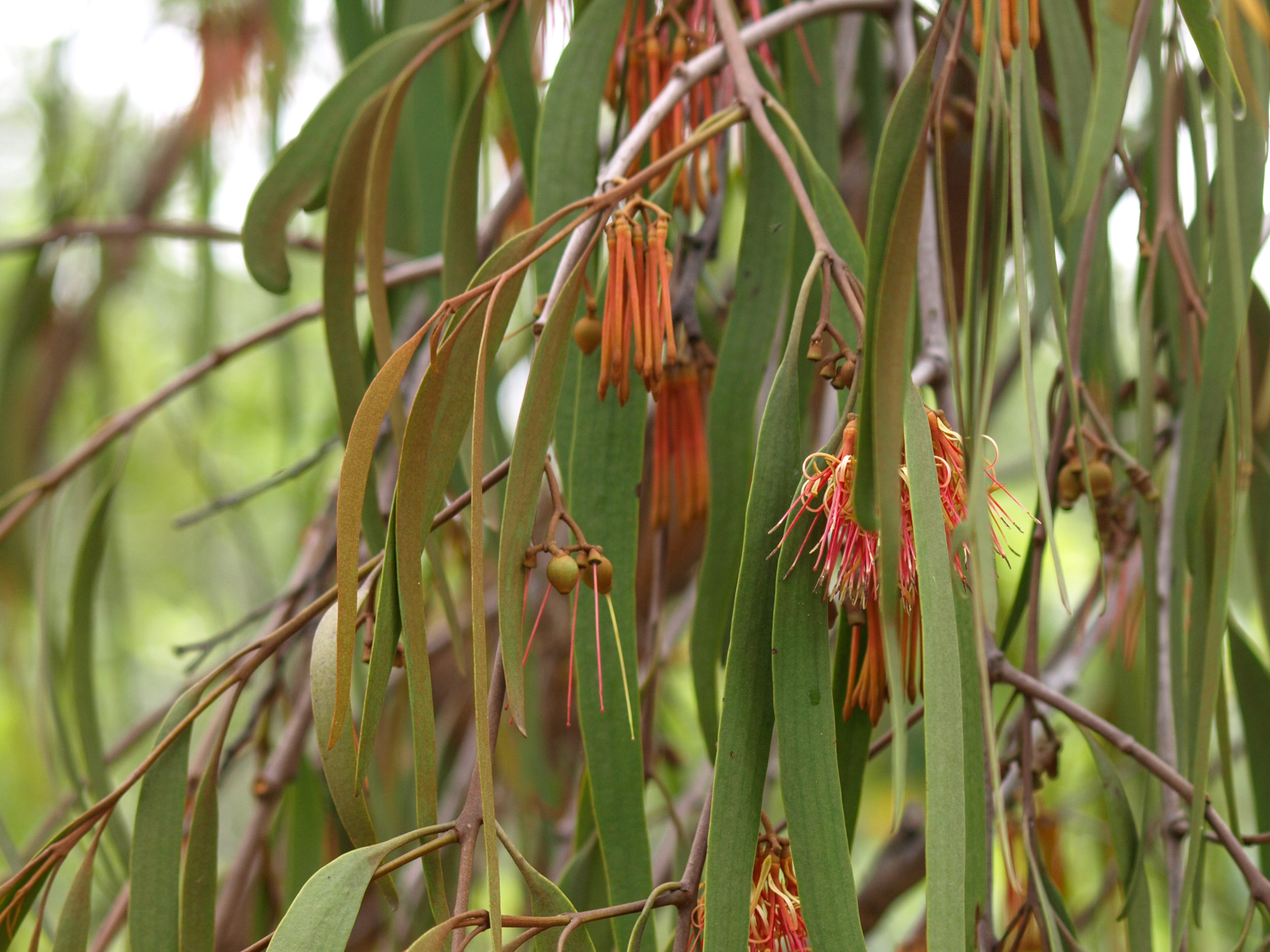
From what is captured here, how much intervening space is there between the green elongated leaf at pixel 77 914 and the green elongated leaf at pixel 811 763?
0.77 feet

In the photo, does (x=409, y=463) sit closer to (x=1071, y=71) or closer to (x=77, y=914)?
(x=77, y=914)

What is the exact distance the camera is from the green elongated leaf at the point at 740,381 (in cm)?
46

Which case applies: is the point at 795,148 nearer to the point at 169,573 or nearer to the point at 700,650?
the point at 700,650

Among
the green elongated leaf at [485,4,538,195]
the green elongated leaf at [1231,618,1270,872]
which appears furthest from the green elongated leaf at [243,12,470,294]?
the green elongated leaf at [1231,618,1270,872]

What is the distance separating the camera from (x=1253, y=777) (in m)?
0.58

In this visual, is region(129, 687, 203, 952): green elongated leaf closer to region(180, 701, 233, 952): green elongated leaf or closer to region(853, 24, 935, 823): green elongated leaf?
region(180, 701, 233, 952): green elongated leaf

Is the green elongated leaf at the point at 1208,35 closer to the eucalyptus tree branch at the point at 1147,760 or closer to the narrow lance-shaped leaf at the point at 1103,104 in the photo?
the narrow lance-shaped leaf at the point at 1103,104

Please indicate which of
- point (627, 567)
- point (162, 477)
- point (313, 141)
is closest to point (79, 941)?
point (627, 567)

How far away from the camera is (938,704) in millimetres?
248

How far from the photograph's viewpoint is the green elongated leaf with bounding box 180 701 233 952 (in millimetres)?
382

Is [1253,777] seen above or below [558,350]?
below

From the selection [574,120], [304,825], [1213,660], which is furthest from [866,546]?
[304,825]

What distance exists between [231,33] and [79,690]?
973mm

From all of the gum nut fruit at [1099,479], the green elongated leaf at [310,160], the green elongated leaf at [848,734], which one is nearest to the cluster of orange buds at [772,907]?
the green elongated leaf at [848,734]
